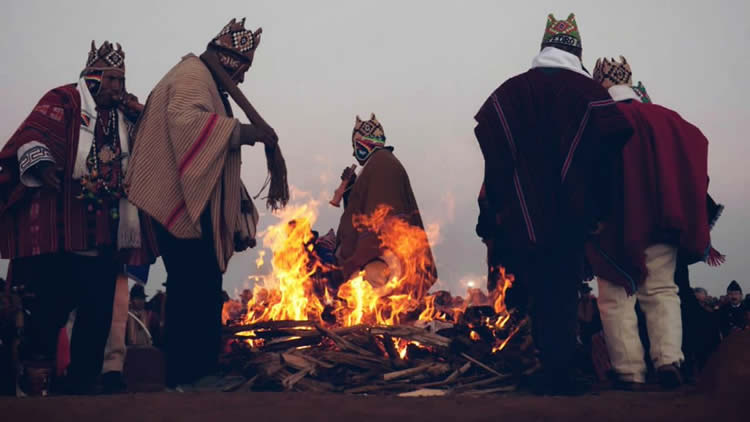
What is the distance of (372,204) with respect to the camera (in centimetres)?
849

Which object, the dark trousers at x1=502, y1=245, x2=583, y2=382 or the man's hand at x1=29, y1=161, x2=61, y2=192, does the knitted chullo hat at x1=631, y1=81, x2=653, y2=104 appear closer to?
the dark trousers at x1=502, y1=245, x2=583, y2=382

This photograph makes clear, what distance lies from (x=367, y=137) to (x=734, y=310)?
6.38 metres

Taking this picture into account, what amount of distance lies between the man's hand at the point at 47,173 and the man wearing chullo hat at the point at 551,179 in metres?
2.78

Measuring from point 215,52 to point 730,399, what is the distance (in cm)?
406

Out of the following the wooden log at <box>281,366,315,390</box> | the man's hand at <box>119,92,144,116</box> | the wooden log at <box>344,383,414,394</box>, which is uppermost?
the man's hand at <box>119,92,144,116</box>

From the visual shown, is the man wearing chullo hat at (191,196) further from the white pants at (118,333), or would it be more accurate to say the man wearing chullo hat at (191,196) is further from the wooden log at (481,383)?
the wooden log at (481,383)

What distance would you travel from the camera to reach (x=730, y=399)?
3.43 m

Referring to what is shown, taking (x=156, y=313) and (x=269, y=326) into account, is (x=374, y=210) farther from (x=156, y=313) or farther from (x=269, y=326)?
(x=156, y=313)

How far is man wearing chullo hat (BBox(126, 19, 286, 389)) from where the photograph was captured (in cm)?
504

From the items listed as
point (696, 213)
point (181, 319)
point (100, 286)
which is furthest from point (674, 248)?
point (100, 286)

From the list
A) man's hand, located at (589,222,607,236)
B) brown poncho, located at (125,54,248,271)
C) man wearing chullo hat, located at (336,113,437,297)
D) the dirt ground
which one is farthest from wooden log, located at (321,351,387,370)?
man wearing chullo hat, located at (336,113,437,297)

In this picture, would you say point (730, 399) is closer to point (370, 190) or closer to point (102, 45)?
point (102, 45)

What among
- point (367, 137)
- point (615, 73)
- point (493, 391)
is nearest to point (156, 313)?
point (367, 137)

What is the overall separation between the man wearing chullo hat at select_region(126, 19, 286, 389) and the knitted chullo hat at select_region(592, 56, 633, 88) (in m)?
2.98
